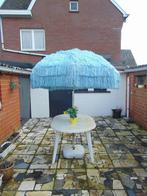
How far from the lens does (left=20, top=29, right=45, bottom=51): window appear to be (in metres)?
12.8

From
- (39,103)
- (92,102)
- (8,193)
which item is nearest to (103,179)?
(8,193)

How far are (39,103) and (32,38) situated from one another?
179 inches

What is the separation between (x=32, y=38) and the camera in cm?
1284

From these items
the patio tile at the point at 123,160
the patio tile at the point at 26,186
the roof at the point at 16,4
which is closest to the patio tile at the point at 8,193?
the patio tile at the point at 26,186

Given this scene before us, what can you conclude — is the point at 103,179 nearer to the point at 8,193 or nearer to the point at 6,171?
the point at 8,193

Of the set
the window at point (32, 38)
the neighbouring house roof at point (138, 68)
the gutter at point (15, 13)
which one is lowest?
the neighbouring house roof at point (138, 68)

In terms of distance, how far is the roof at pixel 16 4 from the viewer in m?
13.1

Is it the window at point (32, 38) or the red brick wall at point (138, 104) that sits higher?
the window at point (32, 38)

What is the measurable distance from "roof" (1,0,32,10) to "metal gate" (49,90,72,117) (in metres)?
6.55

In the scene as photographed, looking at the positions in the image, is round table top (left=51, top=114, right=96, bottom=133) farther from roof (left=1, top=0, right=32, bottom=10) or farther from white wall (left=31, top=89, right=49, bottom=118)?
roof (left=1, top=0, right=32, bottom=10)

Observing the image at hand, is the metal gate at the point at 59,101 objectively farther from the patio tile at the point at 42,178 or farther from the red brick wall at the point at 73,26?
the patio tile at the point at 42,178

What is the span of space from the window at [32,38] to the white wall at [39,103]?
139 inches

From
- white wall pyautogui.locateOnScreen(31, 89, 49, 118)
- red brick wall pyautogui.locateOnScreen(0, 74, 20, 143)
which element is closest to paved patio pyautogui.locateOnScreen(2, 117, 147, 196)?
red brick wall pyautogui.locateOnScreen(0, 74, 20, 143)

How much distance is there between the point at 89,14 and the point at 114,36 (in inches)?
86.4
